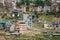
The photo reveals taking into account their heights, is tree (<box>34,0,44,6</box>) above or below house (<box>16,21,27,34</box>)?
above

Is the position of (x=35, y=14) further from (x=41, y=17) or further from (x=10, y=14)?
(x=10, y=14)

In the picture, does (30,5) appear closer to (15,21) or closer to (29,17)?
(29,17)

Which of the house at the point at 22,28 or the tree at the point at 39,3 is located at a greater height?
the tree at the point at 39,3

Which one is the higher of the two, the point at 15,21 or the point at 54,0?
the point at 54,0

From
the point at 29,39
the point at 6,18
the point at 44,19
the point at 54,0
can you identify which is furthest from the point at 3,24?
the point at 54,0

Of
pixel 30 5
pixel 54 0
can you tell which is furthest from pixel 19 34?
pixel 54 0

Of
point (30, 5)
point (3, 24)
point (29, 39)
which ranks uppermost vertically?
point (30, 5)

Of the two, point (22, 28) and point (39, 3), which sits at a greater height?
point (39, 3)

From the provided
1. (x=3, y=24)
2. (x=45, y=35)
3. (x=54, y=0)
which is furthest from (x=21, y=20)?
(x=54, y=0)

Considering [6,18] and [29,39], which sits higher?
[6,18]
